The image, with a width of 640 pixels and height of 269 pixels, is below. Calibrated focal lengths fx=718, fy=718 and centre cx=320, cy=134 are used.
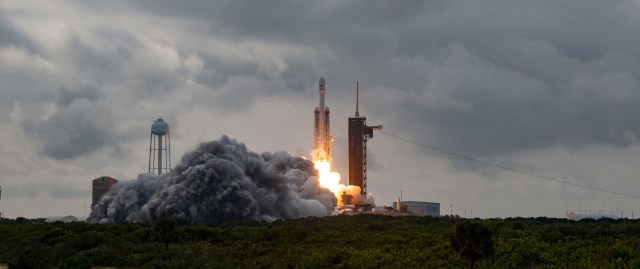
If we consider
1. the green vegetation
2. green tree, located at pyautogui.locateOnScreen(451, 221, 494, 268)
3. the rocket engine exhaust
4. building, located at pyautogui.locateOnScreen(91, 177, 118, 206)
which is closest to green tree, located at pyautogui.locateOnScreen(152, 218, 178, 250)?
the green vegetation

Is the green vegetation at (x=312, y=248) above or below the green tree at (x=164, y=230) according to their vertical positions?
below

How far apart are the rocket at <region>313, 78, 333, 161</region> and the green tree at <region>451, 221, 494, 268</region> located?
10882 cm

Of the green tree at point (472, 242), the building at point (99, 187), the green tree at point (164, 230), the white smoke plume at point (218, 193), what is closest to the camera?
the green tree at point (472, 242)

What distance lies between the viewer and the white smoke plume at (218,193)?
12381 centimetres

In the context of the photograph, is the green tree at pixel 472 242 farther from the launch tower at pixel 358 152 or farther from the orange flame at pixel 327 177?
the launch tower at pixel 358 152

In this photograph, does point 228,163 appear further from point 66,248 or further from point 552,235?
point 552,235

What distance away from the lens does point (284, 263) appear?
176 feet

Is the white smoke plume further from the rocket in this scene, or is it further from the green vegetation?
the green vegetation

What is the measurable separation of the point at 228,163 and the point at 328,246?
68.4 m

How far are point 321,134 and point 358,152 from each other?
12.8 m

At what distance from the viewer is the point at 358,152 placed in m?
166

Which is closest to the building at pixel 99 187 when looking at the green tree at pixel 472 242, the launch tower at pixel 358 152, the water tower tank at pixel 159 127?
the water tower tank at pixel 159 127

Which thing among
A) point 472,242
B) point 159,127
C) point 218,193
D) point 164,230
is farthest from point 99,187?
point 472,242

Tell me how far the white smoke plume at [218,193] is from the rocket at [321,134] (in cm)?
602
